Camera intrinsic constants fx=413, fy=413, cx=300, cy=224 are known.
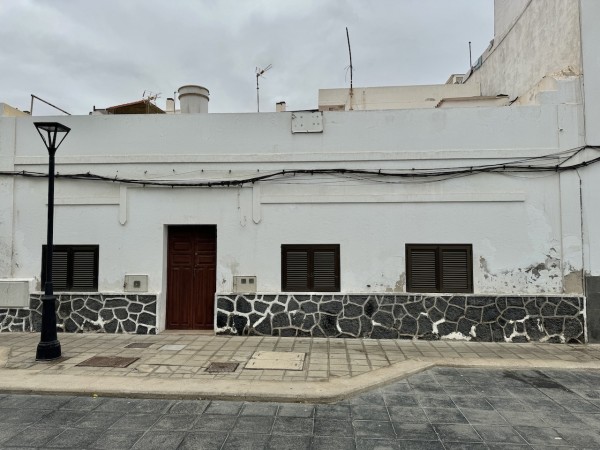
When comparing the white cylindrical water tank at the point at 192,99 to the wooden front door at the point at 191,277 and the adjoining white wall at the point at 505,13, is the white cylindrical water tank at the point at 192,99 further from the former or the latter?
the adjoining white wall at the point at 505,13

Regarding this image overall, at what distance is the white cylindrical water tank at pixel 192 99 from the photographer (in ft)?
33.4

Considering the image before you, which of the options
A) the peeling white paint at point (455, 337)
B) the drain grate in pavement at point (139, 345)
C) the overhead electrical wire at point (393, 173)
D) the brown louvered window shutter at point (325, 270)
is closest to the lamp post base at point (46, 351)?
the drain grate in pavement at point (139, 345)

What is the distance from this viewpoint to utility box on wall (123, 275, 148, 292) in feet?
29.9

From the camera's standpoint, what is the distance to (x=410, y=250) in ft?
29.0

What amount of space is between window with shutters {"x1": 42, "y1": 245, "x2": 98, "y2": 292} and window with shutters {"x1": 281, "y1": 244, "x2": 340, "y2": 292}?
429 centimetres

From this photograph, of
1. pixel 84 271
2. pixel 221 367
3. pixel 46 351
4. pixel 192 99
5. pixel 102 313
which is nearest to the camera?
pixel 221 367

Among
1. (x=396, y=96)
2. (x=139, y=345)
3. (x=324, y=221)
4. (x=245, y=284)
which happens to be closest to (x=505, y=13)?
(x=396, y=96)

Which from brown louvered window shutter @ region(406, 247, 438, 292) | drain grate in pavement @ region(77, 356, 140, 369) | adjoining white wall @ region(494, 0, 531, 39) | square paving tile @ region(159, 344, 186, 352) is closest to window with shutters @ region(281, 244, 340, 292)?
brown louvered window shutter @ region(406, 247, 438, 292)

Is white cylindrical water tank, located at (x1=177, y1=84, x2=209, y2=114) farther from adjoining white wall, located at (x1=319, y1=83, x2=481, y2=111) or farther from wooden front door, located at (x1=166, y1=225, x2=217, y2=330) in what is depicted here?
adjoining white wall, located at (x1=319, y1=83, x2=481, y2=111)

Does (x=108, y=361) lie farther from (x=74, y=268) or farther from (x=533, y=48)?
(x=533, y=48)

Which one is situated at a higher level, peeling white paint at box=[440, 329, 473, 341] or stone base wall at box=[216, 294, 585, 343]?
stone base wall at box=[216, 294, 585, 343]

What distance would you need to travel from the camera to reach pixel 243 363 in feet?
22.8

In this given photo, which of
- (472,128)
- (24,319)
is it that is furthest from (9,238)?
(472,128)

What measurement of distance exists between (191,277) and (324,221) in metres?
3.28
